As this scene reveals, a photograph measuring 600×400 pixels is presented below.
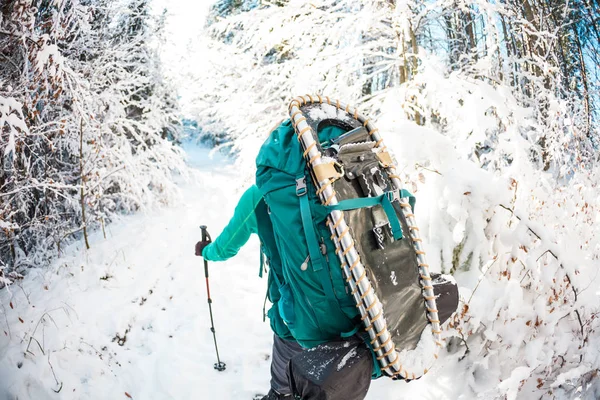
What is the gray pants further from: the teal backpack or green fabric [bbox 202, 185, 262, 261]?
green fabric [bbox 202, 185, 262, 261]

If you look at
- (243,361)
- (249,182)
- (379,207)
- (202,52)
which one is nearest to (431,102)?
(379,207)

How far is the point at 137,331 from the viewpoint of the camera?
382 centimetres

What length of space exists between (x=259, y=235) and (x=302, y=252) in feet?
1.29

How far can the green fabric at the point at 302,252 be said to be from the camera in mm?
1242

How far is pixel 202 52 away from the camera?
31.9ft

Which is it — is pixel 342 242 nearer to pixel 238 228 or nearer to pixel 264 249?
pixel 264 249

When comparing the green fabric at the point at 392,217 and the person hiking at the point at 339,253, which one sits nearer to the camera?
the person hiking at the point at 339,253

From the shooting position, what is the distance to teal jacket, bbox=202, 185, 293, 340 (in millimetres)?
1551

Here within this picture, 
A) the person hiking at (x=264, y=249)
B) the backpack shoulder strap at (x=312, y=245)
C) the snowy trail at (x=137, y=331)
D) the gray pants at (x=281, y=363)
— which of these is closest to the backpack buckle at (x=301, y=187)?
the backpack shoulder strap at (x=312, y=245)

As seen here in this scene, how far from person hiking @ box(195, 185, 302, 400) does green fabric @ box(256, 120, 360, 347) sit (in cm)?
19

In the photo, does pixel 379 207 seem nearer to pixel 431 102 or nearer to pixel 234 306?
pixel 431 102

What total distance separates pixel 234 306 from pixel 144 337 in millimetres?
1122

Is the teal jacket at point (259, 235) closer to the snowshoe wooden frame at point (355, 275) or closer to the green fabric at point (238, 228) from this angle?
the green fabric at point (238, 228)

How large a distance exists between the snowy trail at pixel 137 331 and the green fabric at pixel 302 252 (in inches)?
64.2
